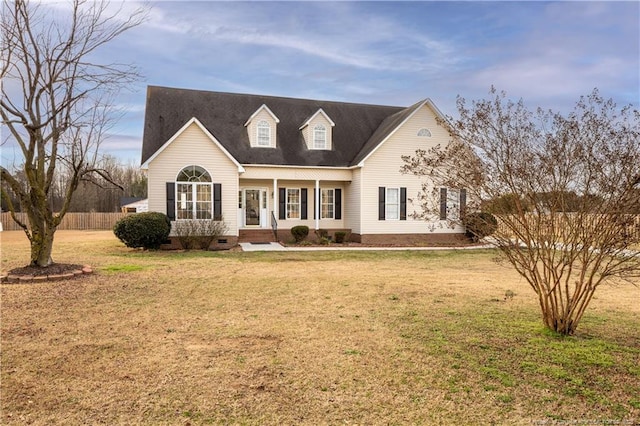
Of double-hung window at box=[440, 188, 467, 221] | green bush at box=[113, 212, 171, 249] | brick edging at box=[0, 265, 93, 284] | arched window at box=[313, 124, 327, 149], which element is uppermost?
arched window at box=[313, 124, 327, 149]

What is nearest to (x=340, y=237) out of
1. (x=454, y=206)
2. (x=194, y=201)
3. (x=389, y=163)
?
(x=389, y=163)

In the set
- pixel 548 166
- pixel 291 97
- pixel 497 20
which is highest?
pixel 291 97

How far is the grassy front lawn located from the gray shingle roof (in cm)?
1202

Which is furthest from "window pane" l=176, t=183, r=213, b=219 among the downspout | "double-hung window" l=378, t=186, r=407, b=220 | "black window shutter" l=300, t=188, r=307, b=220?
"double-hung window" l=378, t=186, r=407, b=220

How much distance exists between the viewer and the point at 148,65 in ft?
38.5

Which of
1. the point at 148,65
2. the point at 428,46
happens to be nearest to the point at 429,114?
the point at 428,46

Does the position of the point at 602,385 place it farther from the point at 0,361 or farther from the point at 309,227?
the point at 309,227

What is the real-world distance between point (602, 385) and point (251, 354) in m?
3.72

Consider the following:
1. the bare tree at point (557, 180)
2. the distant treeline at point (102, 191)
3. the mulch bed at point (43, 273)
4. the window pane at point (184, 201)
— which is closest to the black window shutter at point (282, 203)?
the window pane at point (184, 201)

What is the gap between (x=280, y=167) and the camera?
2034cm

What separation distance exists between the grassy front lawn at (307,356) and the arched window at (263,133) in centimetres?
1276

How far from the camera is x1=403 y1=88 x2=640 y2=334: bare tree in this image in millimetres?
4805

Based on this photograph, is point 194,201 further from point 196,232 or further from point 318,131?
point 318,131

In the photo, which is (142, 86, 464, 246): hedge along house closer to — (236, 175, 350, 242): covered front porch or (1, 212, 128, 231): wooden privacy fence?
(236, 175, 350, 242): covered front porch
